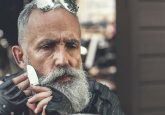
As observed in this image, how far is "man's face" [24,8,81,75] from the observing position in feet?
6.07

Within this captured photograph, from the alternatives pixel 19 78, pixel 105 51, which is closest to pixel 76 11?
pixel 19 78

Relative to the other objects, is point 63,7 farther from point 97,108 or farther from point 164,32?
point 164,32

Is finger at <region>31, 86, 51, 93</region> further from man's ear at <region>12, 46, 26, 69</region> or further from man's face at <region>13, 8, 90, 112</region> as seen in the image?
man's ear at <region>12, 46, 26, 69</region>

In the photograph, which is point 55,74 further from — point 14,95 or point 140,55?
point 140,55

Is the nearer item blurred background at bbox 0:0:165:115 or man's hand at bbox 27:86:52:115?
man's hand at bbox 27:86:52:115

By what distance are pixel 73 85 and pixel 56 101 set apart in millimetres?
162

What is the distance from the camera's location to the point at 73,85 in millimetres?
1871

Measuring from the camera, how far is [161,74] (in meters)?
4.76

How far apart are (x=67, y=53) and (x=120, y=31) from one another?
289cm

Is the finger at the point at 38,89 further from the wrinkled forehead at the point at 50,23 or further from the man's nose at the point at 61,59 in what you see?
the wrinkled forehead at the point at 50,23

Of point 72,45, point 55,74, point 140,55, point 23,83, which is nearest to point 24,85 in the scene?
point 23,83

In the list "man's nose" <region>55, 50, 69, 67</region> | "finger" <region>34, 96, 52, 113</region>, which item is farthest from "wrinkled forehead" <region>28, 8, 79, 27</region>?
"finger" <region>34, 96, 52, 113</region>

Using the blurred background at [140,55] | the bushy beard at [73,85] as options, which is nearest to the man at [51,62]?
the bushy beard at [73,85]

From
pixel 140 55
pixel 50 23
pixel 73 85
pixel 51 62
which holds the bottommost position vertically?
pixel 140 55
